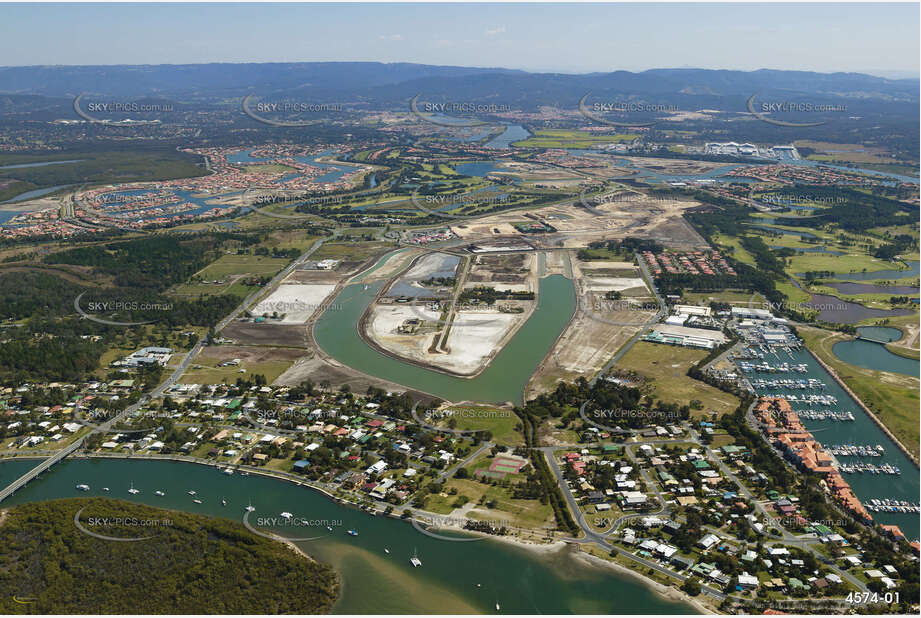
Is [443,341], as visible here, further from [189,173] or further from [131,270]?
[189,173]

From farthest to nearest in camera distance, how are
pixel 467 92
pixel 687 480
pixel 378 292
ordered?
pixel 467 92 < pixel 378 292 < pixel 687 480

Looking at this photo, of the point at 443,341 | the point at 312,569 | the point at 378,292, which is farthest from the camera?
the point at 378,292

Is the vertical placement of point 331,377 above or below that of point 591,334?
below

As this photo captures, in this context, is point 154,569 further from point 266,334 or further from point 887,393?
point 887,393

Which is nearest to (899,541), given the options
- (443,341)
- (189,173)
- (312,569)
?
(312,569)

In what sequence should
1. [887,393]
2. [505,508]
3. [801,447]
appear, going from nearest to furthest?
[505,508]
[801,447]
[887,393]

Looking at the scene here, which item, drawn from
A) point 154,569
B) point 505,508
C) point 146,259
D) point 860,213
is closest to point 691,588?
point 505,508

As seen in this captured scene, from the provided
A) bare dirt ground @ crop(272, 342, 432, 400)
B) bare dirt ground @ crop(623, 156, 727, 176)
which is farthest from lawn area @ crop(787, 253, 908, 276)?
bare dirt ground @ crop(623, 156, 727, 176)

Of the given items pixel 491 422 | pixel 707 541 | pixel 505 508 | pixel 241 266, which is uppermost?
pixel 241 266
